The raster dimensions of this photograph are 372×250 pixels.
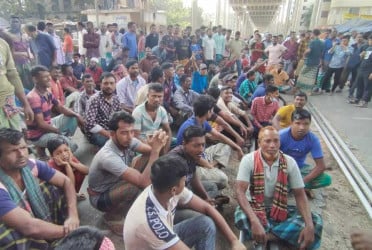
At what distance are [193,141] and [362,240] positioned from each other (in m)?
1.37

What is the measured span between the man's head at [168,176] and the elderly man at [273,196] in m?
0.88

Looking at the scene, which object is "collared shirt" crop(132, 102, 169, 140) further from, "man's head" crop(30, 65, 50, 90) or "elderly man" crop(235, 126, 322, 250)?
"elderly man" crop(235, 126, 322, 250)

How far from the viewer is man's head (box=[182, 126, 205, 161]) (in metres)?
2.43

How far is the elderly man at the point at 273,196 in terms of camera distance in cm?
236

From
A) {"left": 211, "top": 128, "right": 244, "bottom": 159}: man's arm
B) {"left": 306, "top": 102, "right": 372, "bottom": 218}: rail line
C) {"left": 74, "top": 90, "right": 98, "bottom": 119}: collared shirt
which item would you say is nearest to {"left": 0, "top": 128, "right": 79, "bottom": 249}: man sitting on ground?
{"left": 211, "top": 128, "right": 244, "bottom": 159}: man's arm

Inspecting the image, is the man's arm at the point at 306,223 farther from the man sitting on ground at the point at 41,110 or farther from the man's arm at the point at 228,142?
the man sitting on ground at the point at 41,110

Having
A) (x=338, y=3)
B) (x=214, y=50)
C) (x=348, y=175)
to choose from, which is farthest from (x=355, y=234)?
(x=338, y=3)

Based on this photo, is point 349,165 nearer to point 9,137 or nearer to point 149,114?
point 149,114

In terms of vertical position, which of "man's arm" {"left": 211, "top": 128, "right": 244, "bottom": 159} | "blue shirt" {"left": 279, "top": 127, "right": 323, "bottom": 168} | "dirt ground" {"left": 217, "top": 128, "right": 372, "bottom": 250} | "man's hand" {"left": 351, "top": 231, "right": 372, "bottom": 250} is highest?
"man's hand" {"left": 351, "top": 231, "right": 372, "bottom": 250}

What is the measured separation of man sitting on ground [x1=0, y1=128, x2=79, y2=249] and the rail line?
3189 mm

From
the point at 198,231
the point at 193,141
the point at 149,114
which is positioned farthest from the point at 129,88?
the point at 198,231

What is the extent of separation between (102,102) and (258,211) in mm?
2499

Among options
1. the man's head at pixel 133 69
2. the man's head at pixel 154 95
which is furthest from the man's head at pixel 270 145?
the man's head at pixel 133 69

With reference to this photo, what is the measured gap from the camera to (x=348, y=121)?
6.44 m
